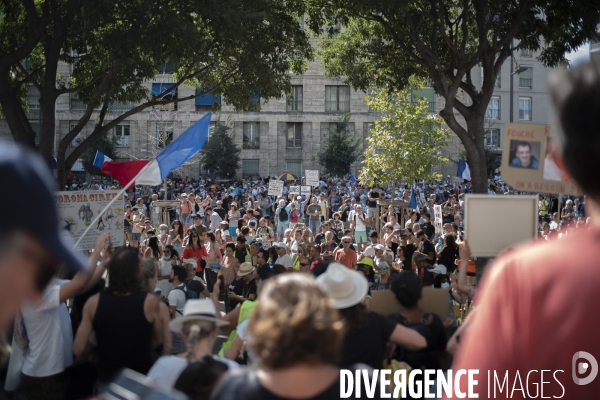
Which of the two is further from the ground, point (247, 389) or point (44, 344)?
point (247, 389)

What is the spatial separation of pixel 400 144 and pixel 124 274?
113 ft

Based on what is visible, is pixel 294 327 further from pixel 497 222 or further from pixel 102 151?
pixel 102 151

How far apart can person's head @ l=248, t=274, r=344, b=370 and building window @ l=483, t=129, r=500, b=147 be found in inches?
2435

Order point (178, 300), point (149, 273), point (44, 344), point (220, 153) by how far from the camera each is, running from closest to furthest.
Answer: point (44, 344)
point (149, 273)
point (178, 300)
point (220, 153)

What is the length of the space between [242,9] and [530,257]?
550 inches

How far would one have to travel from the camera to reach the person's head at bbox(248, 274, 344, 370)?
2.24m

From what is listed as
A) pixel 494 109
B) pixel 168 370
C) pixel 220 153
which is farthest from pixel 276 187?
pixel 494 109

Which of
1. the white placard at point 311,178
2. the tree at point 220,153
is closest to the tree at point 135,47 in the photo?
the white placard at point 311,178

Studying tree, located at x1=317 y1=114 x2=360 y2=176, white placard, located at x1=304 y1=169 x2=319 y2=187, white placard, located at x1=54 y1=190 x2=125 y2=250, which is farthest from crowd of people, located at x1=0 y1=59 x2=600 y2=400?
tree, located at x1=317 y1=114 x2=360 y2=176

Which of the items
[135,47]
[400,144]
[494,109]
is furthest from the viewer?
[494,109]

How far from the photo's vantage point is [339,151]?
59031 millimetres

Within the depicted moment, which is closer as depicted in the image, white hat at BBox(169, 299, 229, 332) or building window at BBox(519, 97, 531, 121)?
white hat at BBox(169, 299, 229, 332)

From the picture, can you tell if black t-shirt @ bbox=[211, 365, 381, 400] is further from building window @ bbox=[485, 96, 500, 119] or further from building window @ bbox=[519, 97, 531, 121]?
building window @ bbox=[519, 97, 531, 121]

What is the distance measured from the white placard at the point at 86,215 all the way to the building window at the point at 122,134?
51203 mm
